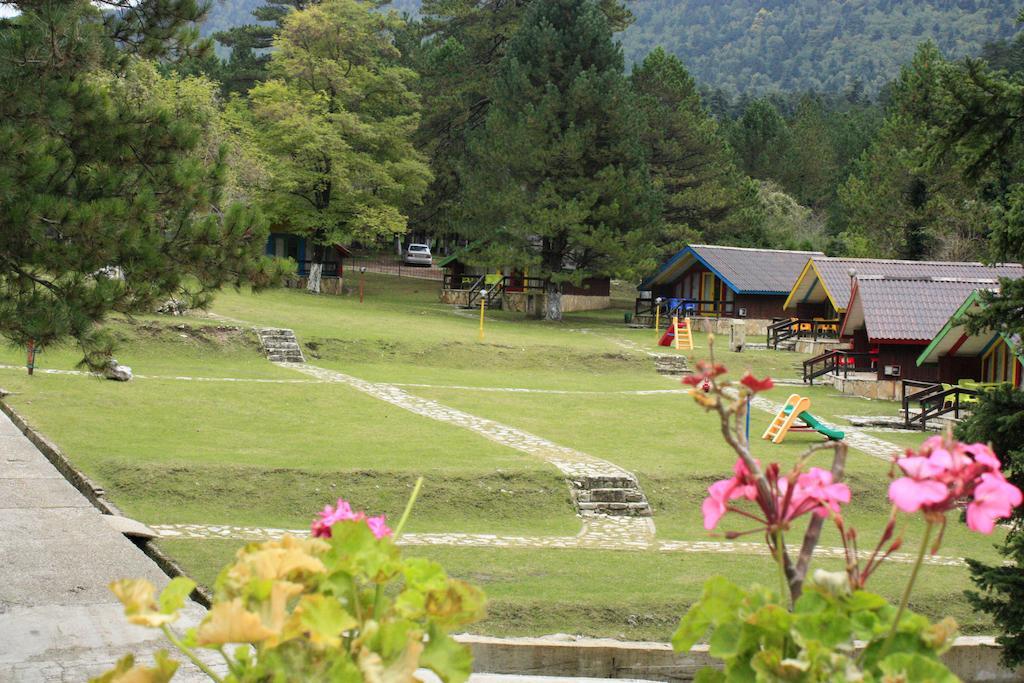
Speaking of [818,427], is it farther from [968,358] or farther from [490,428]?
[968,358]

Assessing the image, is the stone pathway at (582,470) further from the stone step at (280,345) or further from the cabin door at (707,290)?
the cabin door at (707,290)

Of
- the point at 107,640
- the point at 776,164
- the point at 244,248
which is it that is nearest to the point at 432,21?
the point at 776,164

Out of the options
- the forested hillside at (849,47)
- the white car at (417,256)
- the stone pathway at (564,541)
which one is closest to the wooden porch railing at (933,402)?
the stone pathway at (564,541)

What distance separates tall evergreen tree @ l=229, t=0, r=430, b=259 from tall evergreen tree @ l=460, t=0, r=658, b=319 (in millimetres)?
5278

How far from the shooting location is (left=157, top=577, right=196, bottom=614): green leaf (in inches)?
119

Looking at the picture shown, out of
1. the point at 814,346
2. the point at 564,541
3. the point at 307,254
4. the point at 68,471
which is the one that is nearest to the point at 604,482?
the point at 564,541

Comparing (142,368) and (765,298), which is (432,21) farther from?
(142,368)

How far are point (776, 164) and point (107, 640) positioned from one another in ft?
214

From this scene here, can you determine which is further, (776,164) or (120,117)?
(776,164)

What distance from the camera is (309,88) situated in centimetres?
4966

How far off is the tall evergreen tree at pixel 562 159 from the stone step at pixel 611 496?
24525mm

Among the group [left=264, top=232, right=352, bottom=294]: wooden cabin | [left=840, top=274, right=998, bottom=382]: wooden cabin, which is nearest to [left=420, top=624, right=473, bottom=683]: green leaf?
[left=840, top=274, right=998, bottom=382]: wooden cabin

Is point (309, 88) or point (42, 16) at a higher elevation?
point (309, 88)

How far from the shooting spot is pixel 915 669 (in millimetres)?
2742
